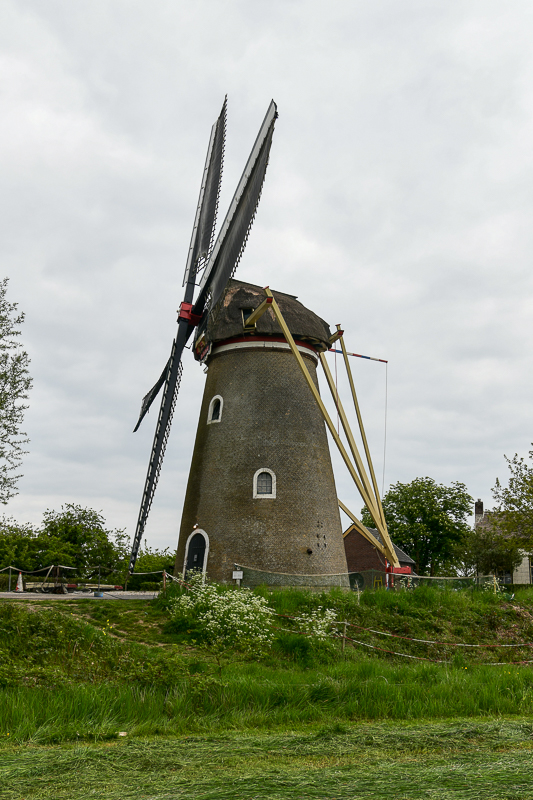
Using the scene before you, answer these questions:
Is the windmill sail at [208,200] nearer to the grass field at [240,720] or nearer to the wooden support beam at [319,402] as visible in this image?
the wooden support beam at [319,402]

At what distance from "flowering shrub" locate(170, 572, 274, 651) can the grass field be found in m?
0.31

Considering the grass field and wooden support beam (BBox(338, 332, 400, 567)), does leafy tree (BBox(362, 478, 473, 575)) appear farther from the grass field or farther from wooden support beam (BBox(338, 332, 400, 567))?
the grass field

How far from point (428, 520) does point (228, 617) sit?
32.4 metres

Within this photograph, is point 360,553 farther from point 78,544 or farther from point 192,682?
point 192,682

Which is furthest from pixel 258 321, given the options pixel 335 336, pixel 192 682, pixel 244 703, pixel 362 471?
pixel 244 703

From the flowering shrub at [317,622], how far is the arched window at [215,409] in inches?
271

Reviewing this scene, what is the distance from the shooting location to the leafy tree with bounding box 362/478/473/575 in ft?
136

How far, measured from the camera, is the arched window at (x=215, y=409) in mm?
18281

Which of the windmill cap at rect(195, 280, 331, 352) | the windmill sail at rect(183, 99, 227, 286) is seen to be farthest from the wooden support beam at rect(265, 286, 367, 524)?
the windmill sail at rect(183, 99, 227, 286)

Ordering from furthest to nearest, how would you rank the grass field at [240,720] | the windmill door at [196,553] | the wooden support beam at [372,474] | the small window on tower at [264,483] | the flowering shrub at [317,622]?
1. the wooden support beam at [372,474]
2. the windmill door at [196,553]
3. the small window on tower at [264,483]
4. the flowering shrub at [317,622]
5. the grass field at [240,720]

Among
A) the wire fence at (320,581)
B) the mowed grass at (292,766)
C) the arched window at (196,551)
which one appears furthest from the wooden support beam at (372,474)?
the mowed grass at (292,766)

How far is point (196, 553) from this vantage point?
56.4 ft

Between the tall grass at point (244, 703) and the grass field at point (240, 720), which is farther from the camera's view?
the tall grass at point (244, 703)

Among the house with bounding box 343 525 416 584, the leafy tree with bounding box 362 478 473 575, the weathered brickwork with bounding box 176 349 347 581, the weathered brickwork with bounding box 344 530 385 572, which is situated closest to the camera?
the weathered brickwork with bounding box 176 349 347 581
